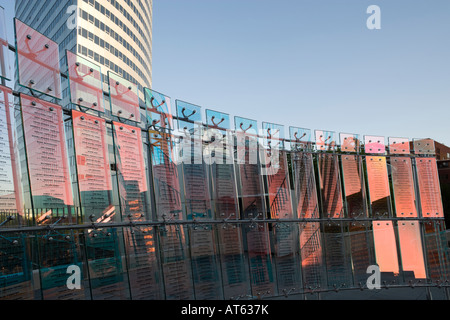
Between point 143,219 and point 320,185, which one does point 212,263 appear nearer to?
point 143,219

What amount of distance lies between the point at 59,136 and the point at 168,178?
2.28 meters

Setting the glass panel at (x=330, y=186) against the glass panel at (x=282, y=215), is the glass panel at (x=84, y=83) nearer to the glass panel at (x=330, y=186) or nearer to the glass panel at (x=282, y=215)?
the glass panel at (x=282, y=215)

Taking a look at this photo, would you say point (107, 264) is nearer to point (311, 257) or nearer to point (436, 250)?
point (311, 257)

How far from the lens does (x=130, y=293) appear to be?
6.27 m

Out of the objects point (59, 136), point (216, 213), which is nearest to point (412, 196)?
point (216, 213)

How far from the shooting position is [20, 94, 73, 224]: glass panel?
536 cm

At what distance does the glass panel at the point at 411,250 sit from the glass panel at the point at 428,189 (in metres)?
0.67

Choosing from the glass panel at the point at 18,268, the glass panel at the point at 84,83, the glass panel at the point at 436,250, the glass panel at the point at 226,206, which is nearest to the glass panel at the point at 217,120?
the glass panel at the point at 226,206

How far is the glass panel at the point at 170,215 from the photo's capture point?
7027 mm

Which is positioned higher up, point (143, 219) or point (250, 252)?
point (143, 219)

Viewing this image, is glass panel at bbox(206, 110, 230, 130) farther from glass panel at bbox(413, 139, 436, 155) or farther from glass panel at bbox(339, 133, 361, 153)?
glass panel at bbox(413, 139, 436, 155)

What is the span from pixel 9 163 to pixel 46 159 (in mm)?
576

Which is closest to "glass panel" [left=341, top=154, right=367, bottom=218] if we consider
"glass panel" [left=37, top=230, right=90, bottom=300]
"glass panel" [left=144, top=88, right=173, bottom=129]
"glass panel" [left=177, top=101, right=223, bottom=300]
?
"glass panel" [left=177, top=101, right=223, bottom=300]

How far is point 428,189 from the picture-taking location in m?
11.6
